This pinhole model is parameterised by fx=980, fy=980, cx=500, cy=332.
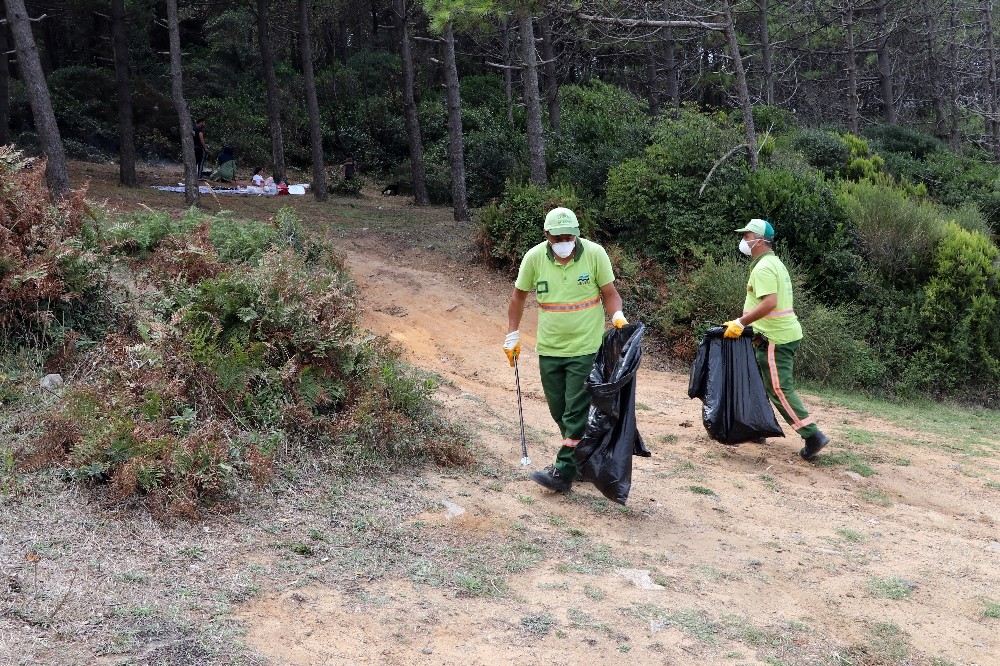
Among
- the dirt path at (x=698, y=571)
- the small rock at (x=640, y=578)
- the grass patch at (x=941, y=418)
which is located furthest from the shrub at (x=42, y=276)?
the grass patch at (x=941, y=418)

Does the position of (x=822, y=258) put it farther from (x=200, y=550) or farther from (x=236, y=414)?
(x=200, y=550)

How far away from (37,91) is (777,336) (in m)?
10.2

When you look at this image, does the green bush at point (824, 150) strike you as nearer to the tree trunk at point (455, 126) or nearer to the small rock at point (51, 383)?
the tree trunk at point (455, 126)

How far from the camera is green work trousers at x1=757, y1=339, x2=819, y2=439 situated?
809cm

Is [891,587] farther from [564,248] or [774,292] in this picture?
[774,292]

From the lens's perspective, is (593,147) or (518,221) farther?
(593,147)

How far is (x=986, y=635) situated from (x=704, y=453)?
3418 millimetres

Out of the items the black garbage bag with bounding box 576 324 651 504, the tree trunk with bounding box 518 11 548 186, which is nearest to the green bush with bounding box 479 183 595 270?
the tree trunk with bounding box 518 11 548 186

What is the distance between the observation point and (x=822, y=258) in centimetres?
1425

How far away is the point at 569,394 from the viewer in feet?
21.0

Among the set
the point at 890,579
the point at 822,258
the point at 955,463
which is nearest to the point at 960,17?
the point at 822,258

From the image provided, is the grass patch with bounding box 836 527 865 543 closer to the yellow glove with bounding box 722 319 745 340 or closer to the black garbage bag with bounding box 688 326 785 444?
the black garbage bag with bounding box 688 326 785 444

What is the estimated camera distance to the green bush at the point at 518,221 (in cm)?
1399

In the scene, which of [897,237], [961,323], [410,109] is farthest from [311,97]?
[961,323]
